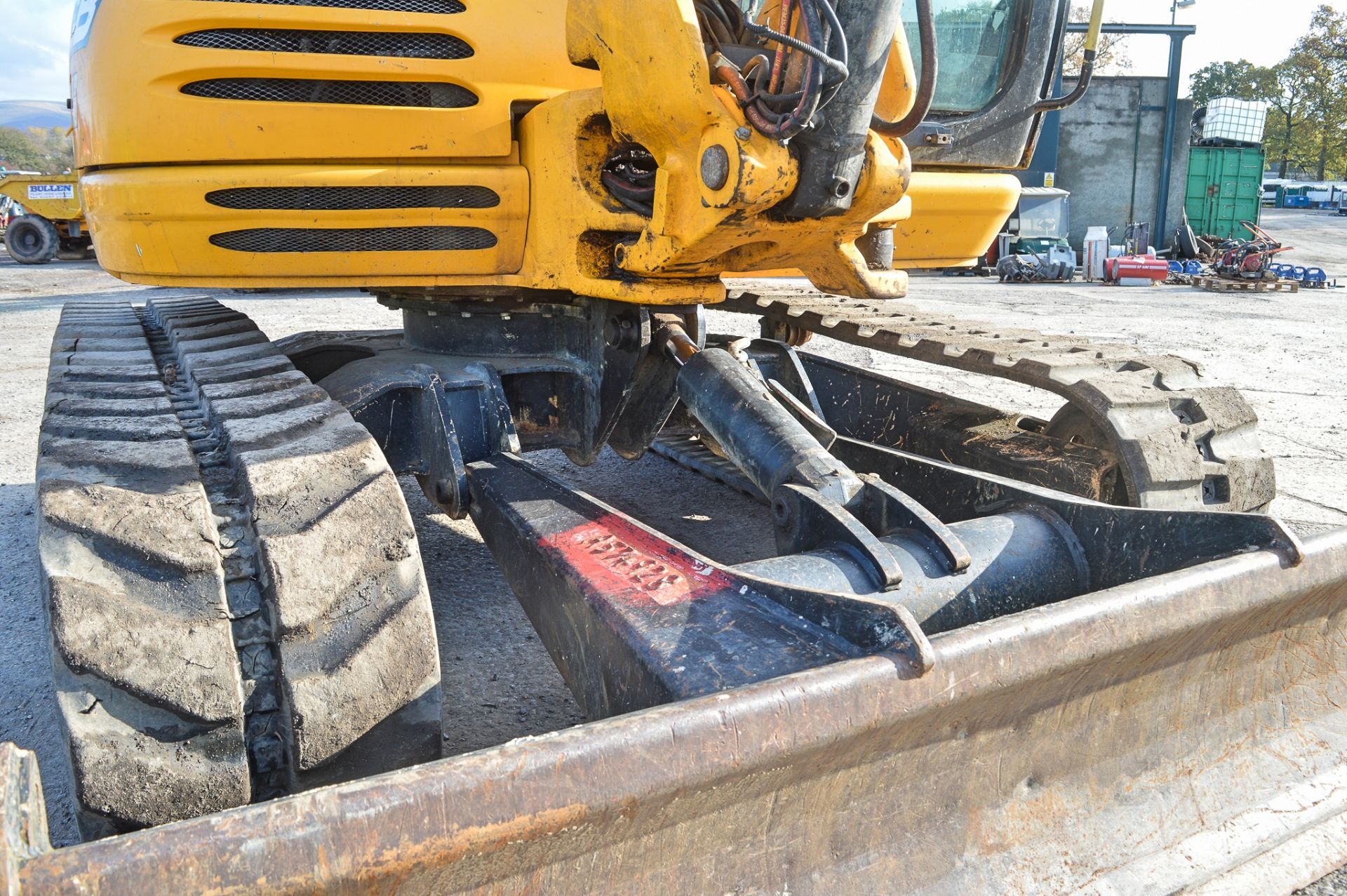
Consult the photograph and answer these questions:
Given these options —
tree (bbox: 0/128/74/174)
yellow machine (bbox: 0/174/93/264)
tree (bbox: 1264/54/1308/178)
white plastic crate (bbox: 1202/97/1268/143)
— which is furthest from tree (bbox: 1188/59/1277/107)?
tree (bbox: 0/128/74/174)

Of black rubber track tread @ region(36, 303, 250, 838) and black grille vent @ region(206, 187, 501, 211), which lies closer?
black rubber track tread @ region(36, 303, 250, 838)

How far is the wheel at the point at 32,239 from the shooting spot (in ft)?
64.0

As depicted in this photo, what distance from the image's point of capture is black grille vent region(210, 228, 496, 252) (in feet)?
8.98

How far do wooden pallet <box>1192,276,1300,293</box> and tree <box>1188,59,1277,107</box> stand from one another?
49112 mm

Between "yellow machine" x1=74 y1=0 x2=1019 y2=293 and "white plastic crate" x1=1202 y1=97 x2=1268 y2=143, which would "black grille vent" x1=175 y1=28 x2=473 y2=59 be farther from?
"white plastic crate" x1=1202 y1=97 x2=1268 y2=143

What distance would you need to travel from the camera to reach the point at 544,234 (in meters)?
2.74

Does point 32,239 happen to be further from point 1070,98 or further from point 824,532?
point 824,532

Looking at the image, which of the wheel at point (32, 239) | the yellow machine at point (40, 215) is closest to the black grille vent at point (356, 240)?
the yellow machine at point (40, 215)

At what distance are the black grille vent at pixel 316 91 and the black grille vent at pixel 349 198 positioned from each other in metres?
0.22

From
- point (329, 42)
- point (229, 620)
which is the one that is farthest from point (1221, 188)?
point (229, 620)

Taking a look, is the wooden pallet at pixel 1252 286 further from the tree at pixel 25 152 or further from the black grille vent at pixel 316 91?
the tree at pixel 25 152

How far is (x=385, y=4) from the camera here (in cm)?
255

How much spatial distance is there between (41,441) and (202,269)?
76 centimetres

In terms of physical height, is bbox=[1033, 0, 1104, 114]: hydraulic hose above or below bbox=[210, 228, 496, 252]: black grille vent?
above
